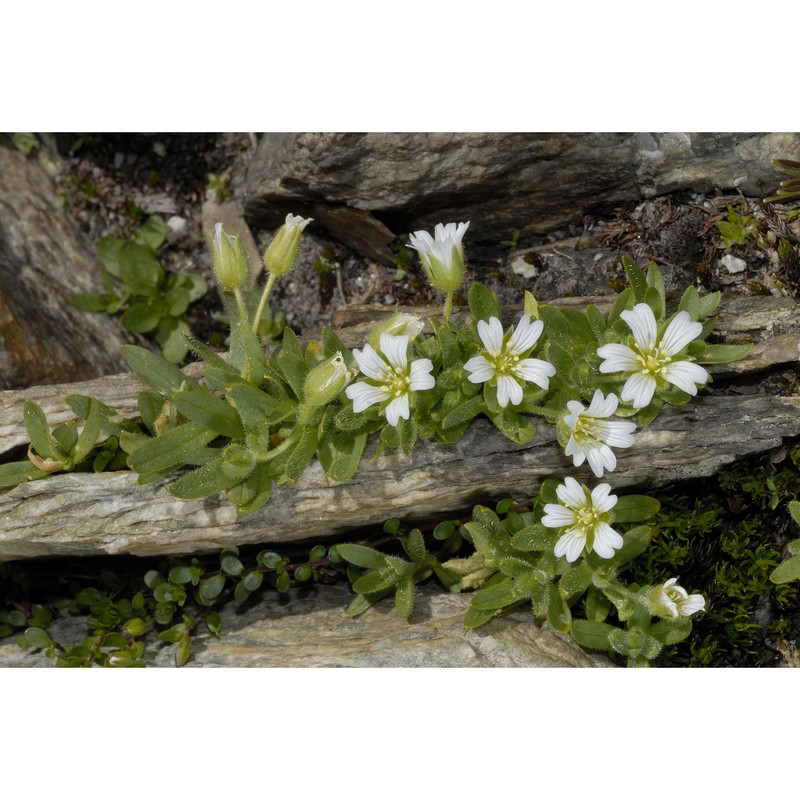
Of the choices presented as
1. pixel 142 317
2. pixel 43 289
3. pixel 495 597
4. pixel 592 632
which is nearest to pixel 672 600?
pixel 592 632

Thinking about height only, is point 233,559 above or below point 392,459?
below

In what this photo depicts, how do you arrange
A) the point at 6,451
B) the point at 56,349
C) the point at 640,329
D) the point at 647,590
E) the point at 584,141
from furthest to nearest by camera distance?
the point at 56,349, the point at 584,141, the point at 6,451, the point at 647,590, the point at 640,329

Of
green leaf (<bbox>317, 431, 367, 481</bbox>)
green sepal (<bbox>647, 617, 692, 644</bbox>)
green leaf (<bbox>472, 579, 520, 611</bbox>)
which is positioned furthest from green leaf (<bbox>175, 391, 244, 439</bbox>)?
green sepal (<bbox>647, 617, 692, 644</bbox>)

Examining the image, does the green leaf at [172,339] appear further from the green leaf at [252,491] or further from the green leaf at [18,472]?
the green leaf at [252,491]

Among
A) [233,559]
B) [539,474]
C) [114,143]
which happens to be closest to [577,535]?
[539,474]

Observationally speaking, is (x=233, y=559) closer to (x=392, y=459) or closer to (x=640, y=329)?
(x=392, y=459)

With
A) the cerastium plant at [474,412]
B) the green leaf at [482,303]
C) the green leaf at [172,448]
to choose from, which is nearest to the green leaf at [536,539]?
the cerastium plant at [474,412]
